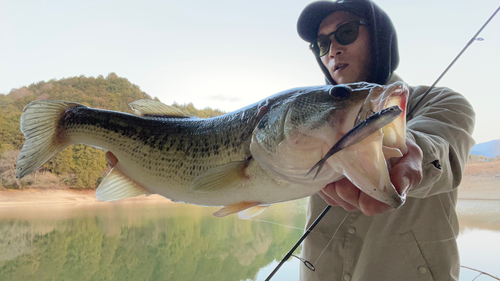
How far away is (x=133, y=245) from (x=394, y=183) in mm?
7823

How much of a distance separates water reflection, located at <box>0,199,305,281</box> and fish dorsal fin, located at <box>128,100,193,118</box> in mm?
4608

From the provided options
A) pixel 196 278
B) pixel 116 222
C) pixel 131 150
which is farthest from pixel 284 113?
pixel 116 222

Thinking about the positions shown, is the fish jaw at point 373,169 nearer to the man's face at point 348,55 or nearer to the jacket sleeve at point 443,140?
the jacket sleeve at point 443,140

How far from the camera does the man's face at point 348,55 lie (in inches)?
40.1

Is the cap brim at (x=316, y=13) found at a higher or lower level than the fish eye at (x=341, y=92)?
higher

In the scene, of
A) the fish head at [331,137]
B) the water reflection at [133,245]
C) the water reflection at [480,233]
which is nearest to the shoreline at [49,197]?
the water reflection at [133,245]

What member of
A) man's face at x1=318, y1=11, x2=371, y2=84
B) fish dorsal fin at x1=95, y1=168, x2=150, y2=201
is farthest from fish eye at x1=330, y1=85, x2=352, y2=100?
man's face at x1=318, y1=11, x2=371, y2=84

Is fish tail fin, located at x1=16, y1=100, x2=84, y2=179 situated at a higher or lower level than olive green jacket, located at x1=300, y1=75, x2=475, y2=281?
higher

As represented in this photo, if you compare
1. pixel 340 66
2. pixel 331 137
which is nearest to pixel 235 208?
pixel 331 137

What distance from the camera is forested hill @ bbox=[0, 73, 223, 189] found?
369cm

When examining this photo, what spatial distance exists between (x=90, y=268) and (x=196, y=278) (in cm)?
260

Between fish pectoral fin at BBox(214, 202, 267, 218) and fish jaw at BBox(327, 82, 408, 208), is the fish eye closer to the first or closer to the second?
fish jaw at BBox(327, 82, 408, 208)

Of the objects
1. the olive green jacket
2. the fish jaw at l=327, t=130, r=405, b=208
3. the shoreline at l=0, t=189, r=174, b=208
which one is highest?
the fish jaw at l=327, t=130, r=405, b=208

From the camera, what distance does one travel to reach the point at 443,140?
0.52 m
